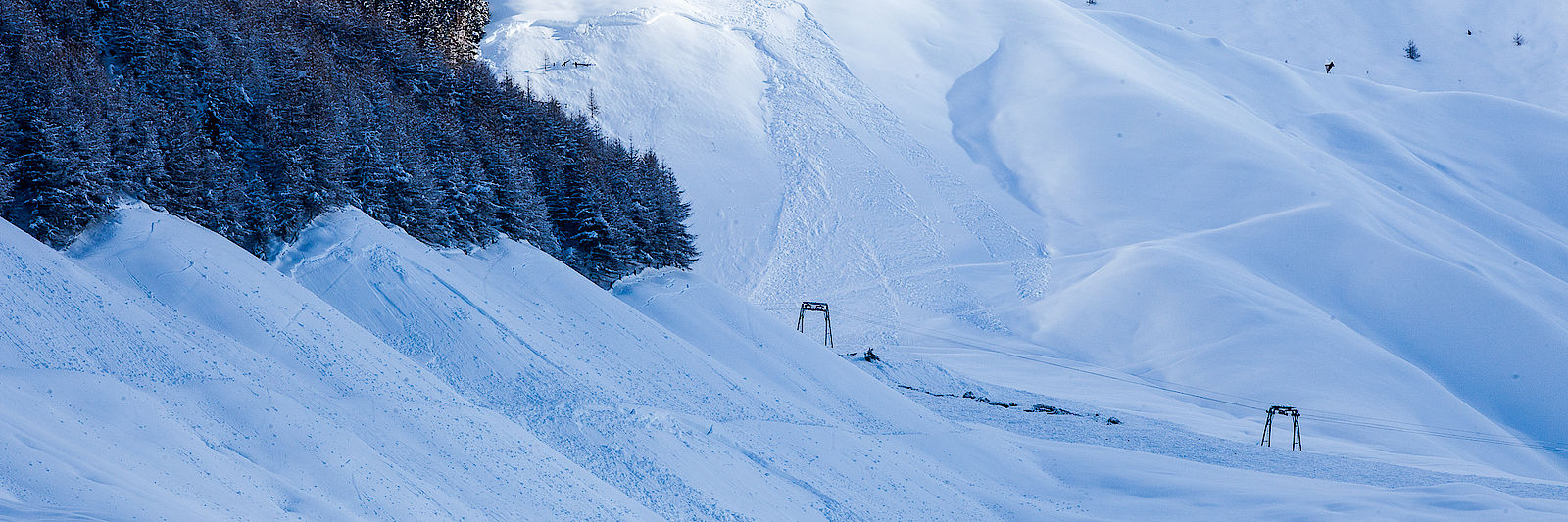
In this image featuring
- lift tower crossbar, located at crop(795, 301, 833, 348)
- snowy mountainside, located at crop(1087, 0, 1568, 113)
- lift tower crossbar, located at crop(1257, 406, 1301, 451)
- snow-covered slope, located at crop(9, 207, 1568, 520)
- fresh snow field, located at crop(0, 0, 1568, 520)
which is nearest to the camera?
snow-covered slope, located at crop(9, 207, 1568, 520)

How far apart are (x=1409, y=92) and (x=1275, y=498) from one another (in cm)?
3546

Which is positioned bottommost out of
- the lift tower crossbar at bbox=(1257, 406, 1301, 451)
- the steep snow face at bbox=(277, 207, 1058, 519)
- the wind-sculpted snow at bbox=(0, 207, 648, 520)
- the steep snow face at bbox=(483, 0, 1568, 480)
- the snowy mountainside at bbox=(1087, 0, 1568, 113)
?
the wind-sculpted snow at bbox=(0, 207, 648, 520)

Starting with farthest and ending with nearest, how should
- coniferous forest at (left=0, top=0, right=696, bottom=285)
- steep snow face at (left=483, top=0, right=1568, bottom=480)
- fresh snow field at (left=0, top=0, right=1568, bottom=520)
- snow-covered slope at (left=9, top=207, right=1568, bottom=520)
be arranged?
steep snow face at (left=483, top=0, right=1568, bottom=480)
coniferous forest at (left=0, top=0, right=696, bottom=285)
fresh snow field at (left=0, top=0, right=1568, bottom=520)
snow-covered slope at (left=9, top=207, right=1568, bottom=520)

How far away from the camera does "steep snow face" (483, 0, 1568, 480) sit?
26.6 m

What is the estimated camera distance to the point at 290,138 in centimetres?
1555

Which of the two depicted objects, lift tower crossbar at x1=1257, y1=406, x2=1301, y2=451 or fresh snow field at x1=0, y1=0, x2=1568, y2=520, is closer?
fresh snow field at x1=0, y1=0, x2=1568, y2=520

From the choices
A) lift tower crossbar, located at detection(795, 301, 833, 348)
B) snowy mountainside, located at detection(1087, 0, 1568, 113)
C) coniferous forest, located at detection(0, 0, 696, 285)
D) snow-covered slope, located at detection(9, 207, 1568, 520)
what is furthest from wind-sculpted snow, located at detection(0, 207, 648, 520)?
snowy mountainside, located at detection(1087, 0, 1568, 113)

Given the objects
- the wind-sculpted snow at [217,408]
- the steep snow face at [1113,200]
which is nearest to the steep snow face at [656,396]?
the wind-sculpted snow at [217,408]

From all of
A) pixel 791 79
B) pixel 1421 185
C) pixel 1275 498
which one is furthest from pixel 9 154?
pixel 1421 185

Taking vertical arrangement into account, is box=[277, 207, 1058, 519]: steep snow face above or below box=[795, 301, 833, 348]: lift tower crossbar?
below

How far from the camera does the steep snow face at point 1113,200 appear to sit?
1046 inches

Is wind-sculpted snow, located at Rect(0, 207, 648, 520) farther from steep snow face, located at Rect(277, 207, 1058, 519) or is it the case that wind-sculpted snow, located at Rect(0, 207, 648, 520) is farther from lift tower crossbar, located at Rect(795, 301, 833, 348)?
lift tower crossbar, located at Rect(795, 301, 833, 348)

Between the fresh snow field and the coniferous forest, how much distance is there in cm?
59

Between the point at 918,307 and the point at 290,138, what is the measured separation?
676 inches
